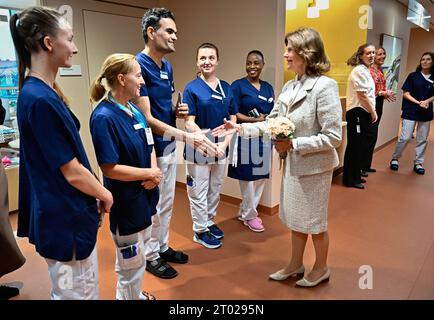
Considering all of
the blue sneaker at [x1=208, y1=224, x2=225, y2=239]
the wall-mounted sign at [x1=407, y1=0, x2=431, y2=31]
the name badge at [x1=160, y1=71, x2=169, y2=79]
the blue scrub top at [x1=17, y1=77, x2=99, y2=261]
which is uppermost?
the wall-mounted sign at [x1=407, y1=0, x2=431, y2=31]

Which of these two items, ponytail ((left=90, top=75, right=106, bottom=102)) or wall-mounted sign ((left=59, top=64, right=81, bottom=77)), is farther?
wall-mounted sign ((left=59, top=64, right=81, bottom=77))

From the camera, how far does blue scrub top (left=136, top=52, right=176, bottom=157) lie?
6.93 feet

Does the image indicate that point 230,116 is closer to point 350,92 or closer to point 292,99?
point 292,99

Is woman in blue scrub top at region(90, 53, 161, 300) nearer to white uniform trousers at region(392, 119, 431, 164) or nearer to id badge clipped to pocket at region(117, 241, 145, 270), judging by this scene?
id badge clipped to pocket at region(117, 241, 145, 270)

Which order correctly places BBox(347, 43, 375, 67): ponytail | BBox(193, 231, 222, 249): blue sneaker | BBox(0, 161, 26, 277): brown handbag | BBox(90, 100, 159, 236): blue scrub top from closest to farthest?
BBox(90, 100, 159, 236): blue scrub top
BBox(0, 161, 26, 277): brown handbag
BBox(193, 231, 222, 249): blue sneaker
BBox(347, 43, 375, 67): ponytail

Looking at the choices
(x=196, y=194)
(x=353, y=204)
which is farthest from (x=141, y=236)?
(x=353, y=204)

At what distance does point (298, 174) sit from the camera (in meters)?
1.96

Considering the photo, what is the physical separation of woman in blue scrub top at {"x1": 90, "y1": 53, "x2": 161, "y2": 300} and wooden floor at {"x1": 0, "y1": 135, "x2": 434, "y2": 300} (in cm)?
65

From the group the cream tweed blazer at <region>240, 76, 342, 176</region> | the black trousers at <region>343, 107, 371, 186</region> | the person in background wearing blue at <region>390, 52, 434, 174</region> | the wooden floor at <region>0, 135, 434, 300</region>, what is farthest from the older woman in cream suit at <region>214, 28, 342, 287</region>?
the person in background wearing blue at <region>390, 52, 434, 174</region>

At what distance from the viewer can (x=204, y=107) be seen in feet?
8.47

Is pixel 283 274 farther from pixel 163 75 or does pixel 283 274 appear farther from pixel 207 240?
pixel 163 75

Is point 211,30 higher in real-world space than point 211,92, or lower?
higher

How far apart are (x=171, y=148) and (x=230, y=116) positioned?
Result: 0.74 m

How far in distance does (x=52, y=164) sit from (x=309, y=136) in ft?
4.55
